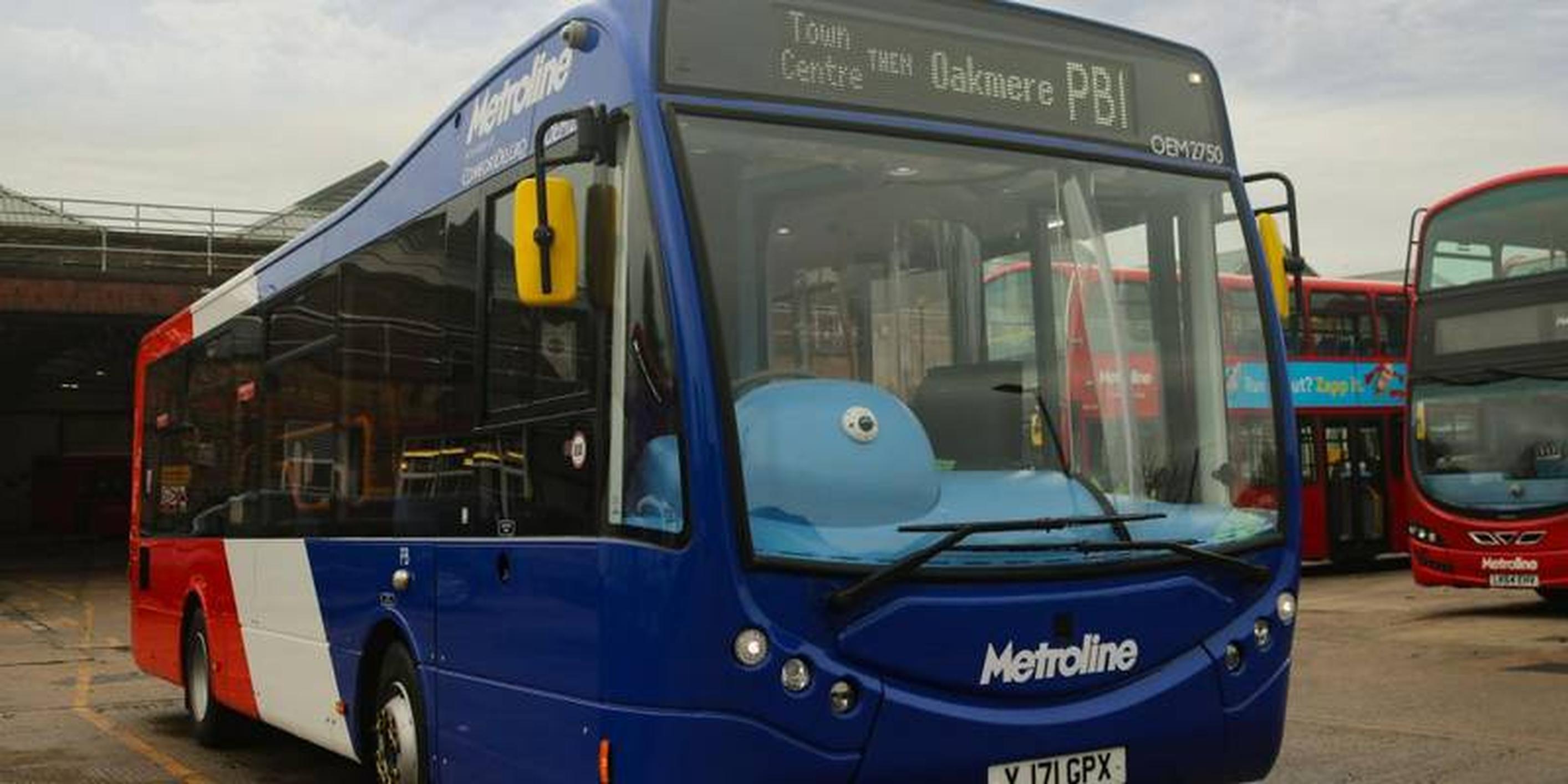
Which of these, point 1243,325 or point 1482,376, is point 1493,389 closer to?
point 1482,376

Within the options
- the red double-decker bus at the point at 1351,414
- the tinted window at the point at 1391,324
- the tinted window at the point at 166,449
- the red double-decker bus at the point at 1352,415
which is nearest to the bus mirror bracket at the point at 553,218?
the tinted window at the point at 166,449

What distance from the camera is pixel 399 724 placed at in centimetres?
627

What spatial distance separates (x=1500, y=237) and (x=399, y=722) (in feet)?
43.8

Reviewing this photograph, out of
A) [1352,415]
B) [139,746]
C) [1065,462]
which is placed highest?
[1352,415]

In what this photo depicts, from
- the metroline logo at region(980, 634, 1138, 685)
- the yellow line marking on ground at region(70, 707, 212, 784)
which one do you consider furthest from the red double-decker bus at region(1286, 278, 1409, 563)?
the metroline logo at region(980, 634, 1138, 685)

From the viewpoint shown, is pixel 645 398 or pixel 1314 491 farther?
pixel 1314 491

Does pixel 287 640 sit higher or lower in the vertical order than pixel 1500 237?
lower

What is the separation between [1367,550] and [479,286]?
19.8 m

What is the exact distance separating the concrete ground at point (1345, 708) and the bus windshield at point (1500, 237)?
3.50 m

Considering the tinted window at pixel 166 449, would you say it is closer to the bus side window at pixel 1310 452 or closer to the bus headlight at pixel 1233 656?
the bus headlight at pixel 1233 656

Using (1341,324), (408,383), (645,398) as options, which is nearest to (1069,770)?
(645,398)

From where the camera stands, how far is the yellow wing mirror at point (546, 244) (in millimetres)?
4633

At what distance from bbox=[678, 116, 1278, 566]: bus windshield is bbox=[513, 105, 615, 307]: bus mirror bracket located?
288mm

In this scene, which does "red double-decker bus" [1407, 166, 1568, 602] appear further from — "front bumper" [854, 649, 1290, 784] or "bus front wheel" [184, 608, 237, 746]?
"bus front wheel" [184, 608, 237, 746]
